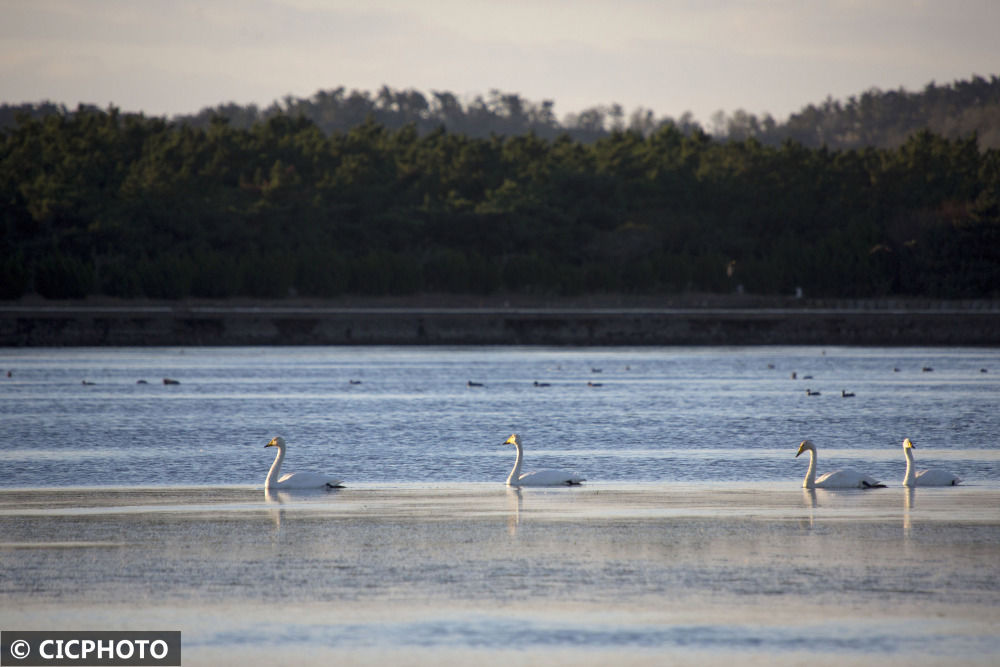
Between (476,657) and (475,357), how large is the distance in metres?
71.0

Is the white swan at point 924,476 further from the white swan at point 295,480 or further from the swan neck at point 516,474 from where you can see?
the white swan at point 295,480

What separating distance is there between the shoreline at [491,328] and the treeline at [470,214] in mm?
12911

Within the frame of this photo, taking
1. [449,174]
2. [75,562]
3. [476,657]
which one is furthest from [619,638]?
[449,174]

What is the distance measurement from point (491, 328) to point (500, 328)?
1.85 ft

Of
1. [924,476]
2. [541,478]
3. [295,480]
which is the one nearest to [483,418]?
[541,478]

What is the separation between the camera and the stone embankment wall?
87.0 m

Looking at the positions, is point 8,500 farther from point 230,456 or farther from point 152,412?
point 152,412

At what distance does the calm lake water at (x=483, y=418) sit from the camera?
1080 inches

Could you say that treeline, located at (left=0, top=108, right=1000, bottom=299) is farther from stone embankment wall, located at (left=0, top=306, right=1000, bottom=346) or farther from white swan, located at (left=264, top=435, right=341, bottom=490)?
white swan, located at (left=264, top=435, right=341, bottom=490)

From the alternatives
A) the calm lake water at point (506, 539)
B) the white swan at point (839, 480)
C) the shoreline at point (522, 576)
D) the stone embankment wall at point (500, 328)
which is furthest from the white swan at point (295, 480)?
the stone embankment wall at point (500, 328)

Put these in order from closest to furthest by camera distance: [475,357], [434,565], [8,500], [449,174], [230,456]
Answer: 1. [434,565]
2. [8,500]
3. [230,456]
4. [475,357]
5. [449,174]

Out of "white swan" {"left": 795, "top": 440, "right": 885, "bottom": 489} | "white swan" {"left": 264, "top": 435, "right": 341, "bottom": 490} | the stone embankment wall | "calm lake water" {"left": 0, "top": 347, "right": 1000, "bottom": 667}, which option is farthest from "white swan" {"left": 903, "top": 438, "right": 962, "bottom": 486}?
the stone embankment wall

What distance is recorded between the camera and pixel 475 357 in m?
83.3

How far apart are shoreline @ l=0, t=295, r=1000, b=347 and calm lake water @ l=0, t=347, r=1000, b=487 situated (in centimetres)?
832
